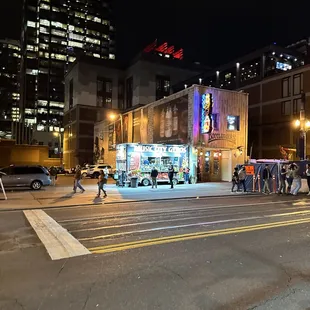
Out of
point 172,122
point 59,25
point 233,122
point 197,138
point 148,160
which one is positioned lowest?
point 148,160

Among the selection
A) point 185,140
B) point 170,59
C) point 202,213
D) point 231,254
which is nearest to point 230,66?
point 170,59

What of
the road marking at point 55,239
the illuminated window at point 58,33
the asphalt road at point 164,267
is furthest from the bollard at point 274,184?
the illuminated window at point 58,33

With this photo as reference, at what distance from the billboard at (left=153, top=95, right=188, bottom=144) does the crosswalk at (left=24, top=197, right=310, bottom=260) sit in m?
17.8

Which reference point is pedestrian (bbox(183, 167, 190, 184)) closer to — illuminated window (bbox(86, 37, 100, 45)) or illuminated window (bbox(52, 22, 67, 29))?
illuminated window (bbox(52, 22, 67, 29))

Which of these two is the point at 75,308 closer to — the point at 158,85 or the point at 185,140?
the point at 185,140

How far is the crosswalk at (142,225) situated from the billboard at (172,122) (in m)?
17.8

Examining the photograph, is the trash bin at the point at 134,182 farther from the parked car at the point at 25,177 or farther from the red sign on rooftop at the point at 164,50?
the red sign on rooftop at the point at 164,50

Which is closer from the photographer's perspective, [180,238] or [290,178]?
[180,238]

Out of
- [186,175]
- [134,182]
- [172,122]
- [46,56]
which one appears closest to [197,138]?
[186,175]

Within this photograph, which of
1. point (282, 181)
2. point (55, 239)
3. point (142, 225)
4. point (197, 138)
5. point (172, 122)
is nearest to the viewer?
point (55, 239)

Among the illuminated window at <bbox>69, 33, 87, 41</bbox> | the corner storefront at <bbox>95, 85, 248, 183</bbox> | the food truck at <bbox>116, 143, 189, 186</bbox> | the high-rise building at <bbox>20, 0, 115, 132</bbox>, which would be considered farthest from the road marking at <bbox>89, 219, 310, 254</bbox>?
the illuminated window at <bbox>69, 33, 87, 41</bbox>

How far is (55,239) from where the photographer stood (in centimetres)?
778

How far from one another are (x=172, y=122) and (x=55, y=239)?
25.7 m

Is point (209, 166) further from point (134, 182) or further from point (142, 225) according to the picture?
point (142, 225)
